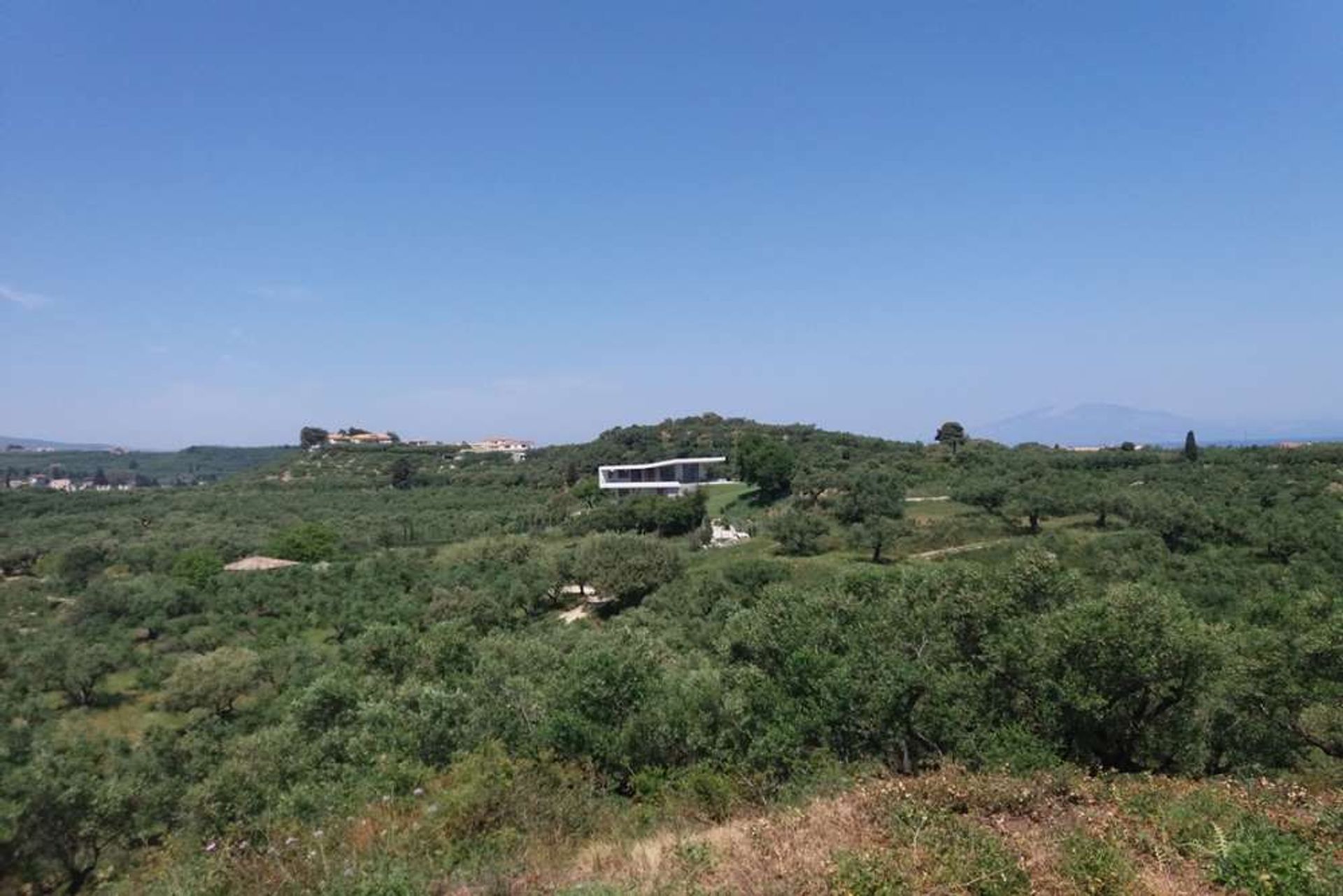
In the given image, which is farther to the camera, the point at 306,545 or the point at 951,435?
the point at 951,435

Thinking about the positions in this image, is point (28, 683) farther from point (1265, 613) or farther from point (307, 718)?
point (1265, 613)

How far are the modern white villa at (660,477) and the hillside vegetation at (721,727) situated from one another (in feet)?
107

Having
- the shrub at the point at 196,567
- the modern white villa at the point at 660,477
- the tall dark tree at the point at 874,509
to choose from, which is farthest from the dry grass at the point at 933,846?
the modern white villa at the point at 660,477

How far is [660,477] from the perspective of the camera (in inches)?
3044

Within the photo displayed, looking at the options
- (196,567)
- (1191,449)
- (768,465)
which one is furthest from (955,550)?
(196,567)

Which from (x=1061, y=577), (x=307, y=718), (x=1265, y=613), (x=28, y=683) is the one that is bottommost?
(x=28, y=683)

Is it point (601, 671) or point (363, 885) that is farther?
point (601, 671)

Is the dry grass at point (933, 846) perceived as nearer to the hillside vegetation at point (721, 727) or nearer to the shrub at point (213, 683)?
the hillside vegetation at point (721, 727)

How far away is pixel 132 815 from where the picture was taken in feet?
50.3

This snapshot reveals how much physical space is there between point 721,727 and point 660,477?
65.1m

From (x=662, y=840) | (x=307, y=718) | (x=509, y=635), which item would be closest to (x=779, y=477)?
(x=509, y=635)

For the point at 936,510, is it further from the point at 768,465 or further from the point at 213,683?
the point at 213,683

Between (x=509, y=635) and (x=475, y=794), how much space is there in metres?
21.6

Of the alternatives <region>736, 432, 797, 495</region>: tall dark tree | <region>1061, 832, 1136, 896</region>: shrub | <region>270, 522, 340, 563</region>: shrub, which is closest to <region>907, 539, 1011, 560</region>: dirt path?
<region>736, 432, 797, 495</region>: tall dark tree
